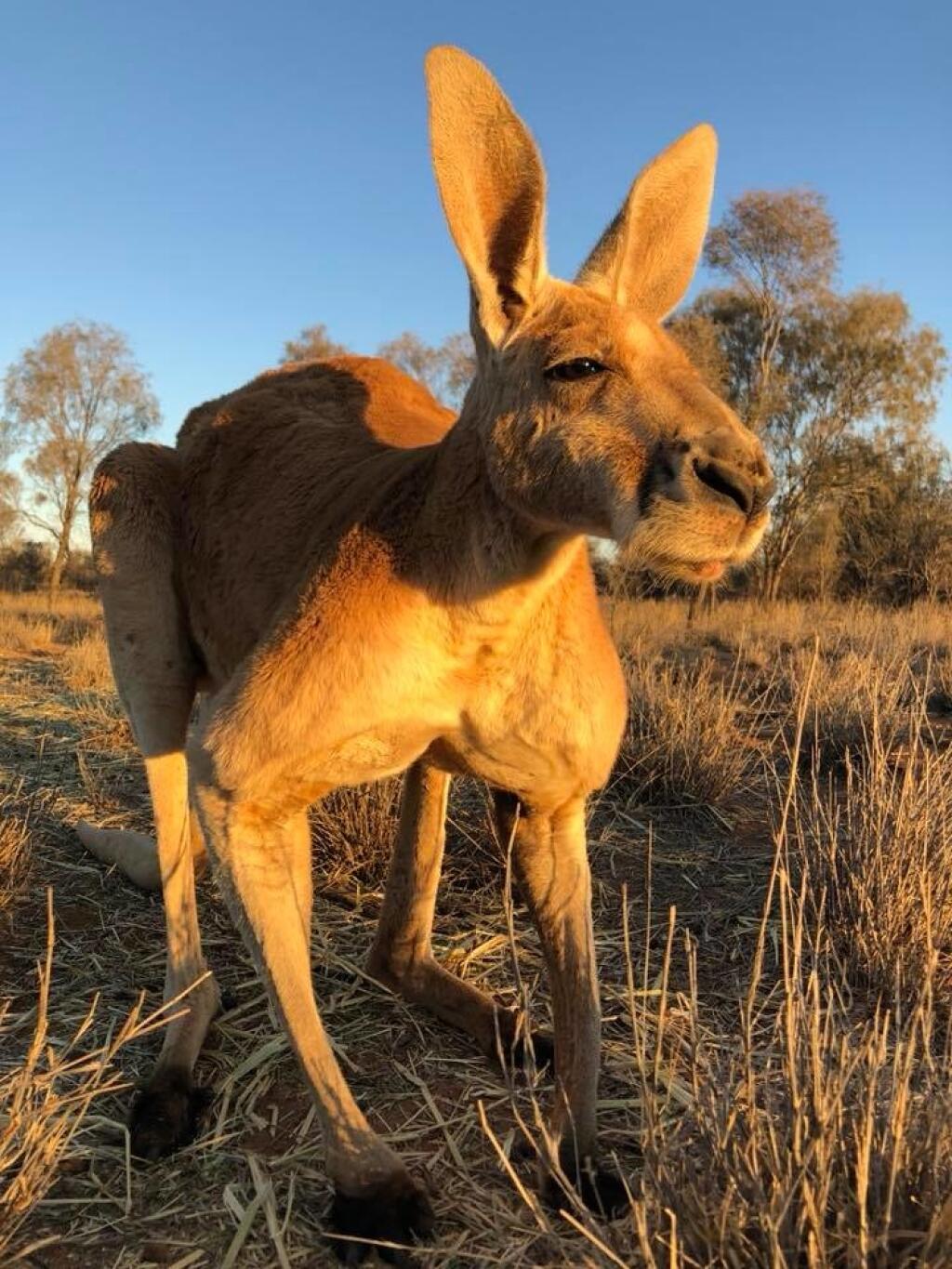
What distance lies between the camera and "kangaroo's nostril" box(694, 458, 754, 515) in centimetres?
196

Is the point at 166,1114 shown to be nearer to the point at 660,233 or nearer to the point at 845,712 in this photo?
the point at 660,233

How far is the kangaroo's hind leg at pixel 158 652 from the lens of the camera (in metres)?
3.14

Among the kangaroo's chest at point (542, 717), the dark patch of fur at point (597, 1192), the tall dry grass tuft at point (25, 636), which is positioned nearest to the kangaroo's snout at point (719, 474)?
the kangaroo's chest at point (542, 717)

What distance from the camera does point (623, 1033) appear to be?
9.95ft

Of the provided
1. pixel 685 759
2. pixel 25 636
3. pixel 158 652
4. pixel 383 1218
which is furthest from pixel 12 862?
pixel 25 636

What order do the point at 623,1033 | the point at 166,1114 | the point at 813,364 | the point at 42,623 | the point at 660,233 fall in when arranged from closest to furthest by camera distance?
the point at 166,1114 < the point at 660,233 < the point at 623,1033 < the point at 42,623 < the point at 813,364

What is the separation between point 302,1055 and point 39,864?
2322mm

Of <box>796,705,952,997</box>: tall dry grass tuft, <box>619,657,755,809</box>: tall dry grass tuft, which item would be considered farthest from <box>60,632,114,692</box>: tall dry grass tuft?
<box>796,705,952,997</box>: tall dry grass tuft

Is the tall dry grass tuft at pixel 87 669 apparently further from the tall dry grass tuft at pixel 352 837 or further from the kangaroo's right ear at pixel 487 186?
the kangaroo's right ear at pixel 487 186

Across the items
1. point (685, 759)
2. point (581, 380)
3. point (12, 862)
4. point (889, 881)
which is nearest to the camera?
point (581, 380)

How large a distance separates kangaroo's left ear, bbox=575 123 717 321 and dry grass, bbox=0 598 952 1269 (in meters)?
1.41

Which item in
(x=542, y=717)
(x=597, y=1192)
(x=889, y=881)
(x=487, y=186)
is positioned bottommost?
(x=597, y=1192)

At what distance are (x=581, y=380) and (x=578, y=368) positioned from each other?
4 cm

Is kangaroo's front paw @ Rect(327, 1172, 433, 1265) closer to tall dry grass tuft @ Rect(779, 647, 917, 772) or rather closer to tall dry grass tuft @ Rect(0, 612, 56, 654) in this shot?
tall dry grass tuft @ Rect(779, 647, 917, 772)
